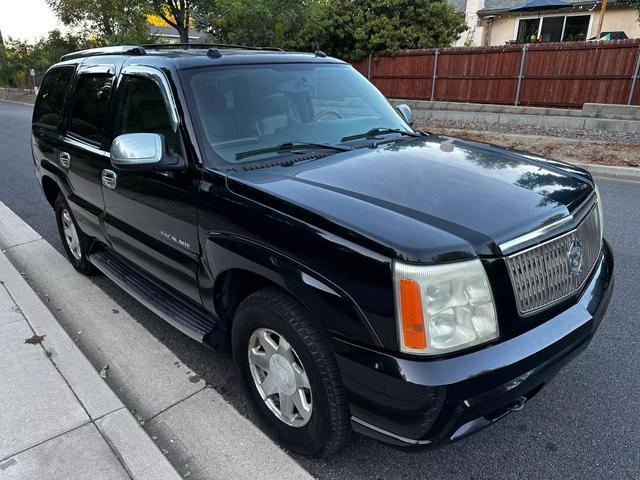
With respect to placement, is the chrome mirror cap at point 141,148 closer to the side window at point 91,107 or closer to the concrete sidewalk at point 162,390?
the side window at point 91,107

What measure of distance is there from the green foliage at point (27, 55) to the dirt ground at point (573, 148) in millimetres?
30953

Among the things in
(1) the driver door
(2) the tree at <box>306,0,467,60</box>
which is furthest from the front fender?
(2) the tree at <box>306,0,467,60</box>

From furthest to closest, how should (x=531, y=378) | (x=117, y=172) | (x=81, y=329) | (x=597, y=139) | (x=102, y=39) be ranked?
(x=102, y=39), (x=597, y=139), (x=81, y=329), (x=117, y=172), (x=531, y=378)

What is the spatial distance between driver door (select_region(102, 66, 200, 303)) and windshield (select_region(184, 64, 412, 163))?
20 centimetres

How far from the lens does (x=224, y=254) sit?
2.41 metres

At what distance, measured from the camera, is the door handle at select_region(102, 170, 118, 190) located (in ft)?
10.9

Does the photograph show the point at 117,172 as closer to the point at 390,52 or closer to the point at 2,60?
the point at 390,52

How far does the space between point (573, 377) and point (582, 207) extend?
3.85 feet

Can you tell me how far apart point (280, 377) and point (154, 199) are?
1.35 meters

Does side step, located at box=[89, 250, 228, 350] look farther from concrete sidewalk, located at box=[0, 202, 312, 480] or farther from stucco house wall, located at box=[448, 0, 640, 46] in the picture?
stucco house wall, located at box=[448, 0, 640, 46]

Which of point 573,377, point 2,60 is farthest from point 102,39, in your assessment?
point 573,377

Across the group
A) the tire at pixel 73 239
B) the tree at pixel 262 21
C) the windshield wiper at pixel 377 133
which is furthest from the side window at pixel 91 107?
the tree at pixel 262 21

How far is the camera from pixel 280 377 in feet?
7.60

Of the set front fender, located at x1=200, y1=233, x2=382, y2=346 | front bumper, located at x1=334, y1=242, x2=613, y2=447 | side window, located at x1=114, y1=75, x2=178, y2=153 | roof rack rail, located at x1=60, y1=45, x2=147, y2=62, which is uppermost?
roof rack rail, located at x1=60, y1=45, x2=147, y2=62
